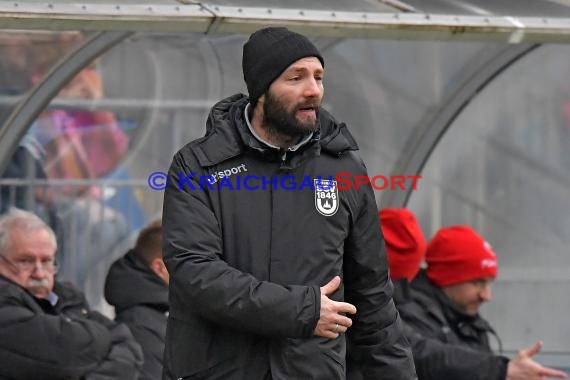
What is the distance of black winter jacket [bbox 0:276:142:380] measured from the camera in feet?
18.1

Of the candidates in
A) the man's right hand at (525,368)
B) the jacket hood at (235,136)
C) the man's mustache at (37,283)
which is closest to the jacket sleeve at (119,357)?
the man's mustache at (37,283)

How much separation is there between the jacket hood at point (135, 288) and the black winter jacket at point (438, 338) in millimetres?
945

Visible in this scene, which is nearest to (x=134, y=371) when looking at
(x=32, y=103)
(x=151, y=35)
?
(x=32, y=103)

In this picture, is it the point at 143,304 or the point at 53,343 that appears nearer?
the point at 53,343

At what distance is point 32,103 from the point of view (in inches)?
270

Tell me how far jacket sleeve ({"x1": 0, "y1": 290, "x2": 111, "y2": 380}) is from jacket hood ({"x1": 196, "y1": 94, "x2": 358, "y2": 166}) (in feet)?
4.60

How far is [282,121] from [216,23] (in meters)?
1.01

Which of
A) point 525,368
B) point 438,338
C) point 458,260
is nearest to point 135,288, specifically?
point 438,338

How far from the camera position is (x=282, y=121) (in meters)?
4.34

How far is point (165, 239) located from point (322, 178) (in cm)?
48

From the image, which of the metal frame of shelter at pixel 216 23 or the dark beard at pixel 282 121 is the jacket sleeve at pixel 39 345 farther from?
the dark beard at pixel 282 121

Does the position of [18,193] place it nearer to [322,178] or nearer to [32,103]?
[32,103]

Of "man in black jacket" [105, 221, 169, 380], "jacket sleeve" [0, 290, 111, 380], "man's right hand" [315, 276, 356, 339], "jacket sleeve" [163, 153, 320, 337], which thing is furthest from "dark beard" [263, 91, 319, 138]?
"man in black jacket" [105, 221, 169, 380]

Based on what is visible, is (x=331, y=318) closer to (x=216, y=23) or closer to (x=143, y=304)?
(x=216, y=23)
